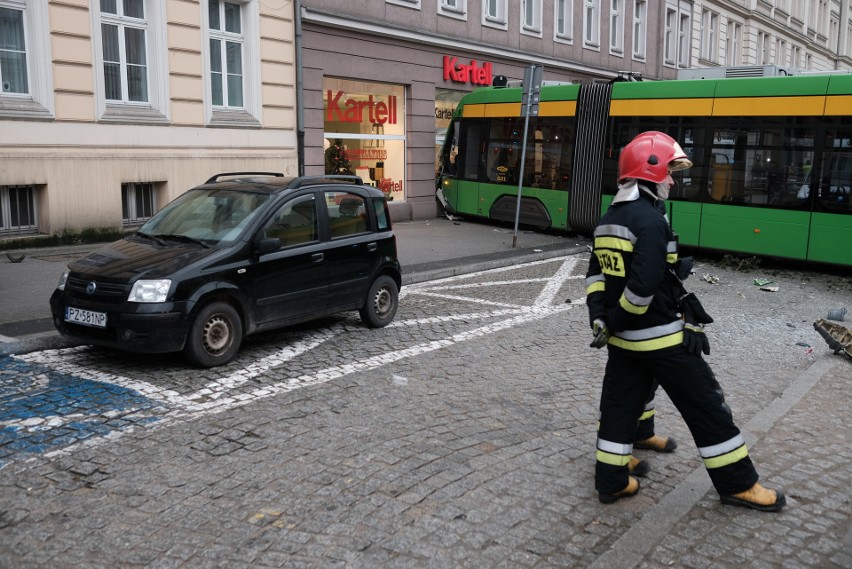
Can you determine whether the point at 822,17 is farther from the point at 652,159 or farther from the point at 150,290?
the point at 652,159

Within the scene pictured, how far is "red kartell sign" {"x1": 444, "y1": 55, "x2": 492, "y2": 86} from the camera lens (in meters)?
21.7

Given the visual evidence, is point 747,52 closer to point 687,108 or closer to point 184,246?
point 687,108

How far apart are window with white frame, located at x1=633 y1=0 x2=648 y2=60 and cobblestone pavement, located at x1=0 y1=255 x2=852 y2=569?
25387mm

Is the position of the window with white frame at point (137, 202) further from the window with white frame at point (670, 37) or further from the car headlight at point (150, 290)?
the window with white frame at point (670, 37)

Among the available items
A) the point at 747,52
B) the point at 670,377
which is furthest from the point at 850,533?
the point at 747,52

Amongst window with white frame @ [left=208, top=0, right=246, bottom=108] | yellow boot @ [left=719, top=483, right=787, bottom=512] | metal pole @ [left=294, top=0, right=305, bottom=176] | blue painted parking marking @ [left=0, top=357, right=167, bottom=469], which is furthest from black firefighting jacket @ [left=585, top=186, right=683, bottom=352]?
metal pole @ [left=294, top=0, right=305, bottom=176]

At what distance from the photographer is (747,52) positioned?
39.5 metres

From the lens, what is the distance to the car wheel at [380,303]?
8670 millimetres

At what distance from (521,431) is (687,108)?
34.8 feet

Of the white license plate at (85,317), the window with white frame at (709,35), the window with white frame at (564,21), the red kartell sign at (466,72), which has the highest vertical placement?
the window with white frame at (709,35)

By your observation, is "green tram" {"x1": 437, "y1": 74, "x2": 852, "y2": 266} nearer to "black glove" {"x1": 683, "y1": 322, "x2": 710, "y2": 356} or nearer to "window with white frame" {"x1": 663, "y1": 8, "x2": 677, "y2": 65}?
"black glove" {"x1": 683, "y1": 322, "x2": 710, "y2": 356}

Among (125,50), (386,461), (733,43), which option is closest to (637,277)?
(386,461)

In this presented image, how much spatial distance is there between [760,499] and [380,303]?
5.17m

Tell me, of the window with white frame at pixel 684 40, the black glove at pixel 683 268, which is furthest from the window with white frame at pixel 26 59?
the window with white frame at pixel 684 40
